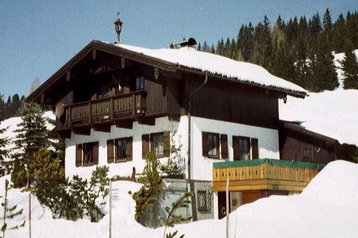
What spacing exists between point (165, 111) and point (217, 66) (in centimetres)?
463

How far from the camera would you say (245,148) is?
26.9m

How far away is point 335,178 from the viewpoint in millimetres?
22016

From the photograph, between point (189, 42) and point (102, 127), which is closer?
point (102, 127)

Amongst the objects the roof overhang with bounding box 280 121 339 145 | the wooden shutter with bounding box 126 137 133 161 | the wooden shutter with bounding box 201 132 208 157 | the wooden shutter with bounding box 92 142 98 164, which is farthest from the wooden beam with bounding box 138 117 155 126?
the roof overhang with bounding box 280 121 339 145

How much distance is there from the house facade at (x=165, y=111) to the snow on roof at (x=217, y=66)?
0.08 m

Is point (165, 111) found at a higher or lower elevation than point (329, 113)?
lower

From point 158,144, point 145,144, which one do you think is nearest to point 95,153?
point 145,144

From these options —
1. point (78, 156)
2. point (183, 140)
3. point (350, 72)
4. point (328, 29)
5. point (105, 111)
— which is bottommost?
point (78, 156)

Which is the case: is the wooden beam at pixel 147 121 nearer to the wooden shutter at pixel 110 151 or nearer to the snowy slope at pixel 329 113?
the wooden shutter at pixel 110 151

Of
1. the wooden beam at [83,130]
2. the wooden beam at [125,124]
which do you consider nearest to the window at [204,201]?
the wooden beam at [125,124]

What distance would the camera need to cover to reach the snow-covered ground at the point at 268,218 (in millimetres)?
16094

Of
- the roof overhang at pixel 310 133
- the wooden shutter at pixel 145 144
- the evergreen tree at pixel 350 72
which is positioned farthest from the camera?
the evergreen tree at pixel 350 72

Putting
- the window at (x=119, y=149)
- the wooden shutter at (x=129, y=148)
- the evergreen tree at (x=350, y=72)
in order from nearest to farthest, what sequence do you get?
the wooden shutter at (x=129, y=148), the window at (x=119, y=149), the evergreen tree at (x=350, y=72)

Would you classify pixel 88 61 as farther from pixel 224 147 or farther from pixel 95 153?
pixel 224 147
